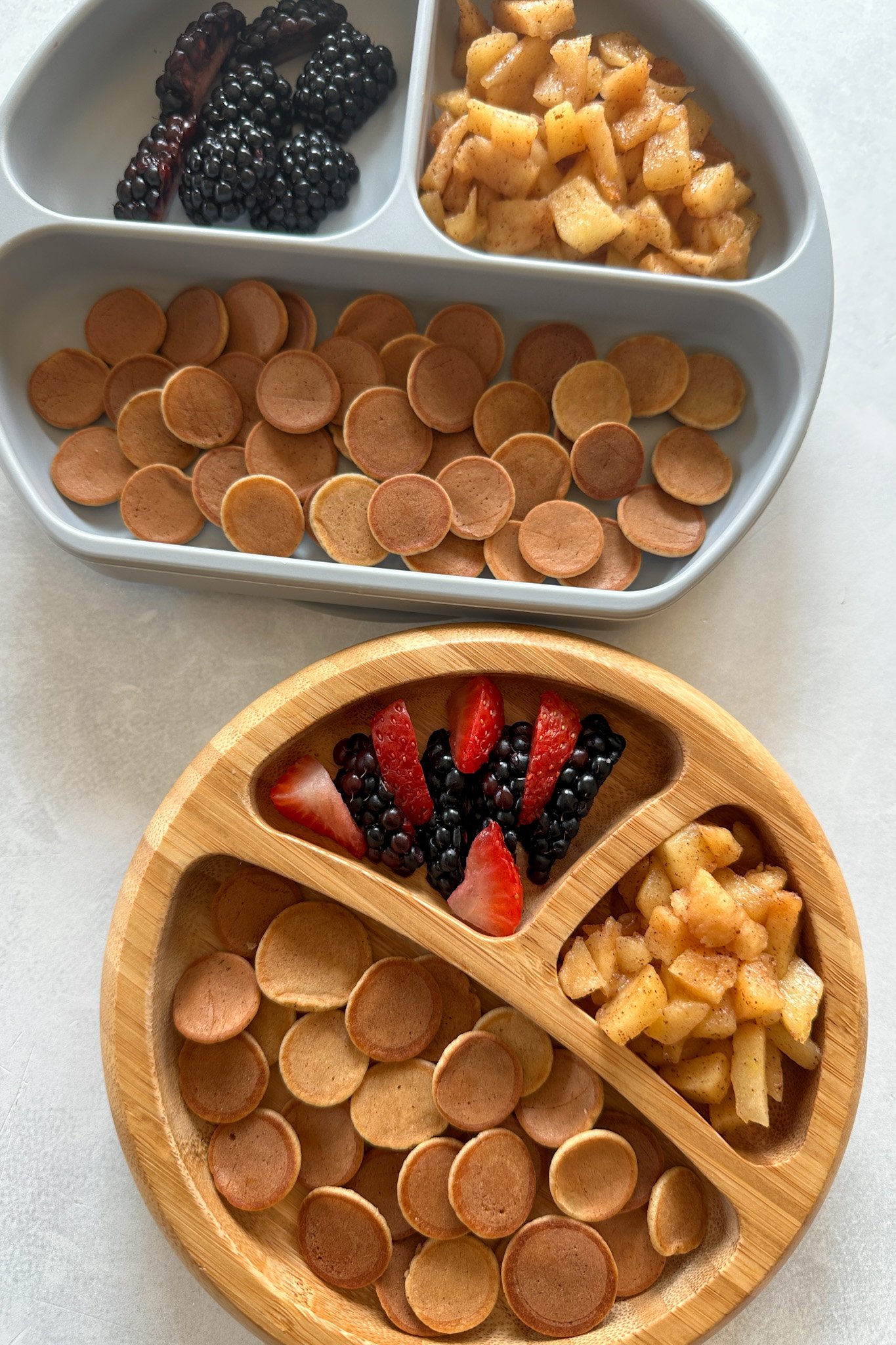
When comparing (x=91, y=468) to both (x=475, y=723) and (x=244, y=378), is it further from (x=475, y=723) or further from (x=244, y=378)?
(x=475, y=723)

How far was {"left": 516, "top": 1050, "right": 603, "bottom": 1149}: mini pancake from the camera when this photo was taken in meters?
1.60

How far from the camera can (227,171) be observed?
5.42 ft

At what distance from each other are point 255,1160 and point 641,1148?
0.69 meters

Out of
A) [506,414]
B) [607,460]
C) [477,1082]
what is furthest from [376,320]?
[477,1082]

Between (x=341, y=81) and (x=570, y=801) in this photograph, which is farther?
(x=341, y=81)

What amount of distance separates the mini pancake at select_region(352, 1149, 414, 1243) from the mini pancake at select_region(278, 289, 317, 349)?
60.9 inches

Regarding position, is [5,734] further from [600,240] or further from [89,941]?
[600,240]

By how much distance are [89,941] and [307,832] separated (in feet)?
1.78

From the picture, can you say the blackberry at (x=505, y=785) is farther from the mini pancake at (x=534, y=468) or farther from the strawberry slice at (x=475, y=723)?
the mini pancake at (x=534, y=468)

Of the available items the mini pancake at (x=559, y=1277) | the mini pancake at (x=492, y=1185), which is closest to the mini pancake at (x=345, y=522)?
the mini pancake at (x=492, y=1185)

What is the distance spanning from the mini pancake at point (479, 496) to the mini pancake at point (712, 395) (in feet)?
1.26

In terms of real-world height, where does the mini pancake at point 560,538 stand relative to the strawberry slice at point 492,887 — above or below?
above

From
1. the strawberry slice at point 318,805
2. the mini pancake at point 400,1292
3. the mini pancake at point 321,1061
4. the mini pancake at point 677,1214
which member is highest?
the strawberry slice at point 318,805

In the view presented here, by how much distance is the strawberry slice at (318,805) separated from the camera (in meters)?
1.59
